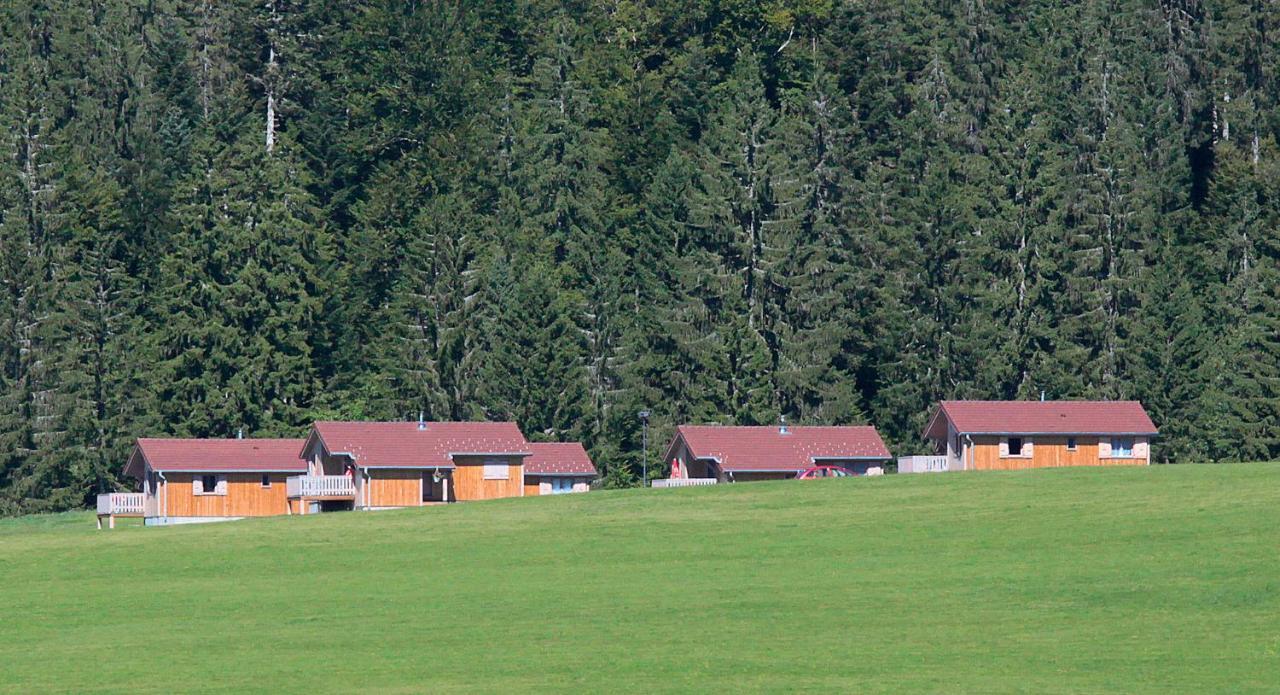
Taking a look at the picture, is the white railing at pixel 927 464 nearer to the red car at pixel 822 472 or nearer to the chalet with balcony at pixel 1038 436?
the chalet with balcony at pixel 1038 436

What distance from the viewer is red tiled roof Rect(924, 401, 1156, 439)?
100m

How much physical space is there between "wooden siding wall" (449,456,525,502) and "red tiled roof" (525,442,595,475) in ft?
26.7

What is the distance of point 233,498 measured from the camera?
103062 mm

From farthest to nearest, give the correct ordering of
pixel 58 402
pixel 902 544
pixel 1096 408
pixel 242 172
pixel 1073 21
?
pixel 1073 21 → pixel 242 172 → pixel 58 402 → pixel 1096 408 → pixel 902 544

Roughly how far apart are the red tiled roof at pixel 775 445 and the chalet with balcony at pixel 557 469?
7300mm

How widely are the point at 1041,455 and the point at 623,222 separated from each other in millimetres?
45888

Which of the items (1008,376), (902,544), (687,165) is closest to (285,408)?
(687,165)

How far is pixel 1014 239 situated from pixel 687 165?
18.9 m

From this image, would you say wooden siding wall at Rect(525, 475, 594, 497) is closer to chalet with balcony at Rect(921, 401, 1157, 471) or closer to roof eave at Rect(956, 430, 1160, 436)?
chalet with balcony at Rect(921, 401, 1157, 471)

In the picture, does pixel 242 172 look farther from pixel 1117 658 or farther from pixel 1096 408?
pixel 1117 658

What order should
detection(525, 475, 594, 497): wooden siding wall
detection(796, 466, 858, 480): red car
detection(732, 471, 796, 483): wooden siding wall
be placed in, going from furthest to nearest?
detection(525, 475, 594, 497): wooden siding wall
detection(732, 471, 796, 483): wooden siding wall
detection(796, 466, 858, 480): red car

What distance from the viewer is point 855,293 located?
431 ft

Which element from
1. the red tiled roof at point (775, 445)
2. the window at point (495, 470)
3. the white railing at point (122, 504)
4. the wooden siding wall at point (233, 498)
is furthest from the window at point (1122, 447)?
the white railing at point (122, 504)

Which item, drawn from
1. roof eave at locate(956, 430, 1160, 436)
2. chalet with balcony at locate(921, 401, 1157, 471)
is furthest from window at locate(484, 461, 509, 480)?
roof eave at locate(956, 430, 1160, 436)
